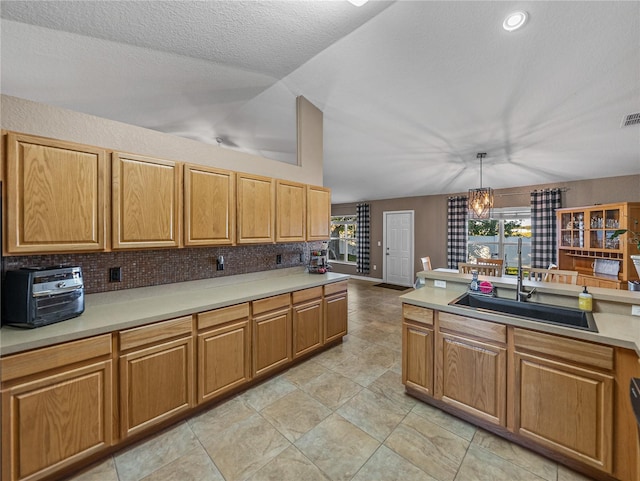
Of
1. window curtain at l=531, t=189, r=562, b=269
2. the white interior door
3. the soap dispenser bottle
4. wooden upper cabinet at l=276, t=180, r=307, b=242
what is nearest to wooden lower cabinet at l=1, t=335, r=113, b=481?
wooden upper cabinet at l=276, t=180, r=307, b=242

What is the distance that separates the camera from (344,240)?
331 inches

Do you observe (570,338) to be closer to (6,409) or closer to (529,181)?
(6,409)

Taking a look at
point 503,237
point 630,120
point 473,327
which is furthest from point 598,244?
point 473,327

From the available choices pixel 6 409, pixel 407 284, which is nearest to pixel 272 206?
Result: pixel 6 409

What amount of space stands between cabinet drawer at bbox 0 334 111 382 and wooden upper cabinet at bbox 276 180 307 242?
5.68 ft

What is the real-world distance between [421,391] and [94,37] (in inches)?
140

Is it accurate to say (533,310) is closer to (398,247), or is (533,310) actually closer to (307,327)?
(307,327)

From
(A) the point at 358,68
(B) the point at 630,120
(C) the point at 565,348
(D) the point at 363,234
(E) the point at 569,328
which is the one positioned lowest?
(C) the point at 565,348

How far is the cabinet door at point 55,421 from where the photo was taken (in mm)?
1271

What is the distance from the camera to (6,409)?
4.09 ft

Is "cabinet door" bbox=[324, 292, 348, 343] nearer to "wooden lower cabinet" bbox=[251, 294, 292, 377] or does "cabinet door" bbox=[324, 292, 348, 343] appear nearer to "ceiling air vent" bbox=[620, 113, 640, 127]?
"wooden lower cabinet" bbox=[251, 294, 292, 377]

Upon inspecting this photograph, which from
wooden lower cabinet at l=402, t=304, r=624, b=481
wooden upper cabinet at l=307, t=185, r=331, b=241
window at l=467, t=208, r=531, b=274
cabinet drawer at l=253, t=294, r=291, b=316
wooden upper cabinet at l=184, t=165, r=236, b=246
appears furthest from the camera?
window at l=467, t=208, r=531, b=274

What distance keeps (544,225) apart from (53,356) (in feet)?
22.7

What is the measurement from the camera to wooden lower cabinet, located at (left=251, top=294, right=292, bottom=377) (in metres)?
2.31
